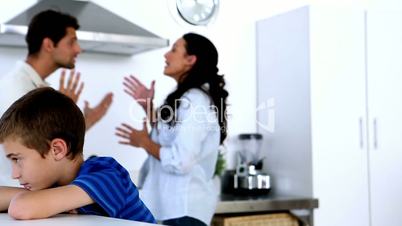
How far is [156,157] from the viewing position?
2494 millimetres

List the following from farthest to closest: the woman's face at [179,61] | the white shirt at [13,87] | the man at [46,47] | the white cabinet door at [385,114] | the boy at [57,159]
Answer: the white cabinet door at [385,114]
the woman's face at [179,61]
the man at [46,47]
the white shirt at [13,87]
the boy at [57,159]

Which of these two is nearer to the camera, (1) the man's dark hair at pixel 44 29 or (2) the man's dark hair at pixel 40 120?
(2) the man's dark hair at pixel 40 120

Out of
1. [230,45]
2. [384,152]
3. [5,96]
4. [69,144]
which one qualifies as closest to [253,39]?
[230,45]

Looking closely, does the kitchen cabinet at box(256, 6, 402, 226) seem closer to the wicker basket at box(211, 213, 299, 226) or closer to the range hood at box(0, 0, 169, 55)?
the wicker basket at box(211, 213, 299, 226)

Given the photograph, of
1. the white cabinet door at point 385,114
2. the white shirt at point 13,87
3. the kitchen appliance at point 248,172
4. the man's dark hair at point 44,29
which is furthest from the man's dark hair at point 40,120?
the white cabinet door at point 385,114

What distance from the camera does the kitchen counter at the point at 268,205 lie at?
325 cm

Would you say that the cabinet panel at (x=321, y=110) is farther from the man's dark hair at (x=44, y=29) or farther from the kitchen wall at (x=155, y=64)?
the man's dark hair at (x=44, y=29)

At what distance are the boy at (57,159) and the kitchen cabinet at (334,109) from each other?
2.33 meters

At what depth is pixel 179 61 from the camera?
8.51 ft

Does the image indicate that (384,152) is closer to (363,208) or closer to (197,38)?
(363,208)

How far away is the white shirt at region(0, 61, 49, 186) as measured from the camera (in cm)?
219

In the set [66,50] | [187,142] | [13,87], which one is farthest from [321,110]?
[13,87]

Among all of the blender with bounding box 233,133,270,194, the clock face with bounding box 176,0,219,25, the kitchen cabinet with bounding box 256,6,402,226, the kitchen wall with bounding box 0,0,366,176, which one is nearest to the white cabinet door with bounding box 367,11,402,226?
the kitchen cabinet with bounding box 256,6,402,226

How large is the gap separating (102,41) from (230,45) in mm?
945
